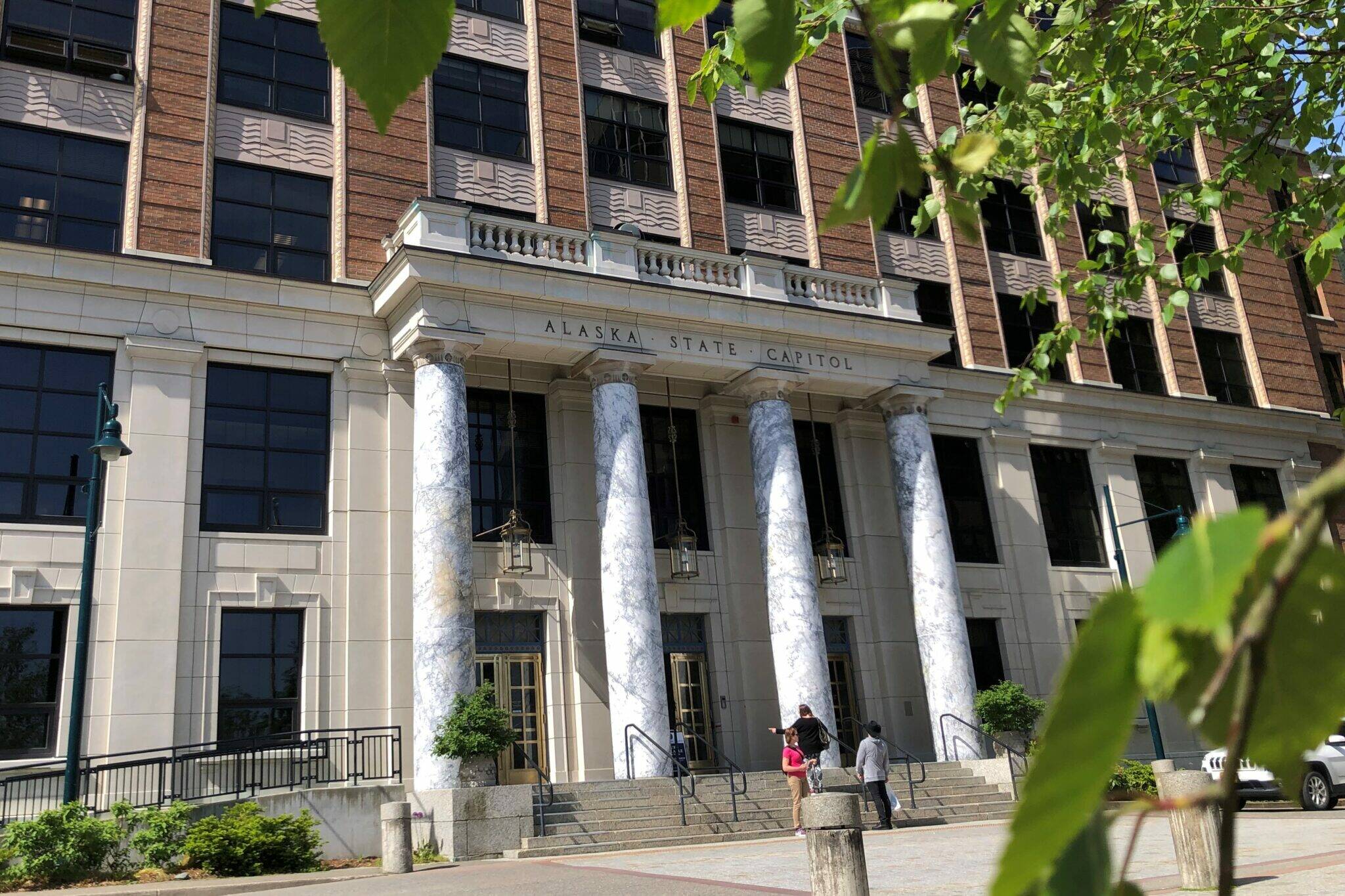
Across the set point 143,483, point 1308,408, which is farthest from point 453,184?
point 1308,408

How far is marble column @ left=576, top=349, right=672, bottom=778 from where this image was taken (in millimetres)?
21562

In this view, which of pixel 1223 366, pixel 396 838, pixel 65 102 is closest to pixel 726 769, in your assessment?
pixel 396 838

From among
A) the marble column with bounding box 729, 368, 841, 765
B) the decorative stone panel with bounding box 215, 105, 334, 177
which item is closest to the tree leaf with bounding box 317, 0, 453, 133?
the marble column with bounding box 729, 368, 841, 765

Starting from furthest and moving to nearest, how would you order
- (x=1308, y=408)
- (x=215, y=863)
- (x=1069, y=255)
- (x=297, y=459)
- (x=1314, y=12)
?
1. (x=1308, y=408)
2. (x=1069, y=255)
3. (x=297, y=459)
4. (x=215, y=863)
5. (x=1314, y=12)

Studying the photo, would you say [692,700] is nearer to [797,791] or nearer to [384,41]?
[797,791]

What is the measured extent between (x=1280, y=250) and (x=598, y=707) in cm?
1692

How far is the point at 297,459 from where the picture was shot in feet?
73.9

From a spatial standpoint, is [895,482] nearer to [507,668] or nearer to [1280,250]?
[507,668]

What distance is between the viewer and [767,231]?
29.5m

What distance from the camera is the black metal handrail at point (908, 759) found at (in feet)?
72.3

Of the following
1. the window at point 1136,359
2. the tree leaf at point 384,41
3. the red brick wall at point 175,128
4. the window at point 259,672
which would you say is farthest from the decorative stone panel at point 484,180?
the tree leaf at point 384,41

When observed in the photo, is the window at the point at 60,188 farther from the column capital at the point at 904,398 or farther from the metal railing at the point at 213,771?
the column capital at the point at 904,398

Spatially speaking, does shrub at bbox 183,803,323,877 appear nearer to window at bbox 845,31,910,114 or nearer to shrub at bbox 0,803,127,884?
shrub at bbox 0,803,127,884

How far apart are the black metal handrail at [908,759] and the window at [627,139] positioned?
14388 millimetres
